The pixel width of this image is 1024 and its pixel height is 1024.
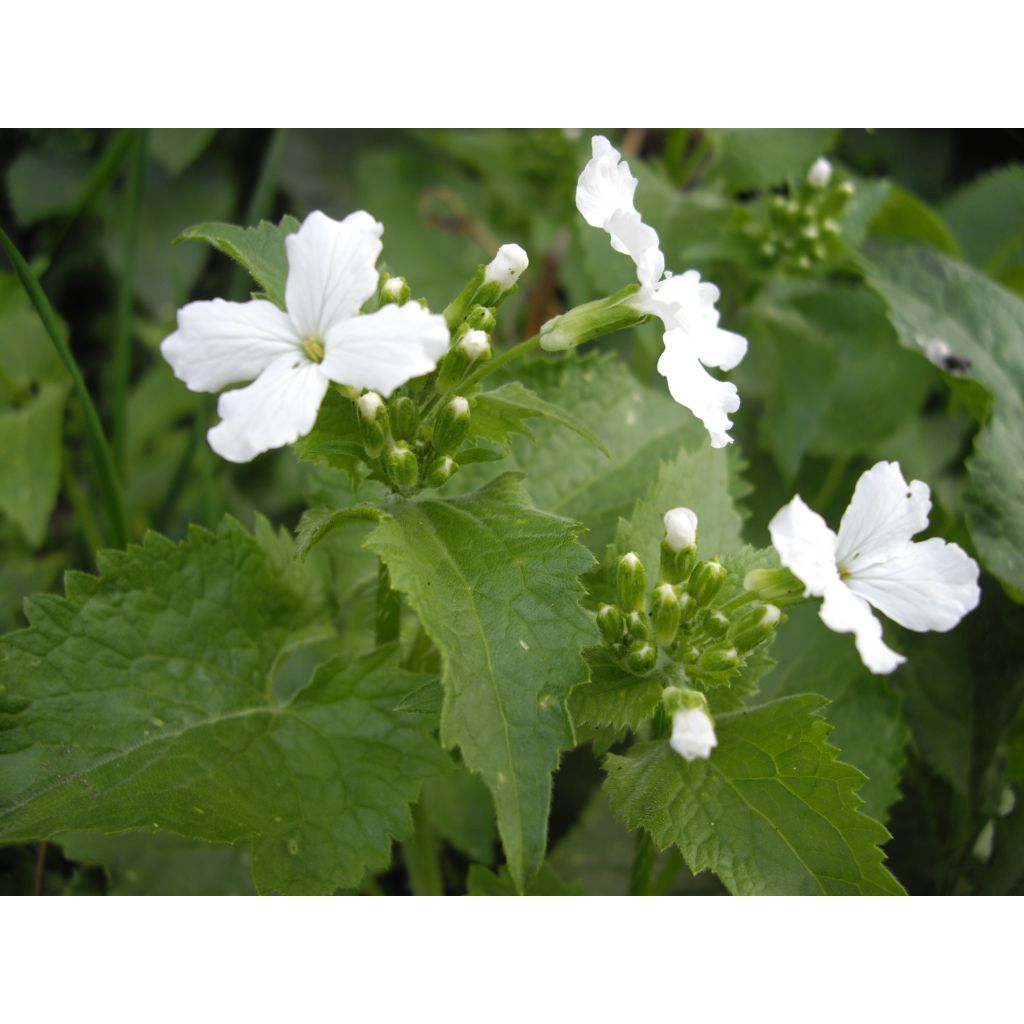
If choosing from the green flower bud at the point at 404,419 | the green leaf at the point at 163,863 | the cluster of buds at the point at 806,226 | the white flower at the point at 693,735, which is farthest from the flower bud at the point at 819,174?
the green leaf at the point at 163,863

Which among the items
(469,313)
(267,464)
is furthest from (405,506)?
(267,464)

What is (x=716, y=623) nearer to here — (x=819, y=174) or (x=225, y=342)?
(x=225, y=342)

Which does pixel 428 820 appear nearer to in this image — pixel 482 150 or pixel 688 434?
pixel 688 434

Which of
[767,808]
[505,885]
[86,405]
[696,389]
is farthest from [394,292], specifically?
[505,885]

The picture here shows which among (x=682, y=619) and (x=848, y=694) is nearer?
(x=682, y=619)

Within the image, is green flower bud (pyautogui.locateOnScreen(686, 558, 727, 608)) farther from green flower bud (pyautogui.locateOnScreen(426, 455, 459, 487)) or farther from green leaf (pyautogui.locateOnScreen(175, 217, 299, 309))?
green leaf (pyautogui.locateOnScreen(175, 217, 299, 309))

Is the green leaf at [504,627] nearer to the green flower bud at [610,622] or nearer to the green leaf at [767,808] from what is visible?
the green flower bud at [610,622]

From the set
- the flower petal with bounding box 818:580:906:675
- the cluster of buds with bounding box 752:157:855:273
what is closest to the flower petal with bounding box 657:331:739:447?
the flower petal with bounding box 818:580:906:675
